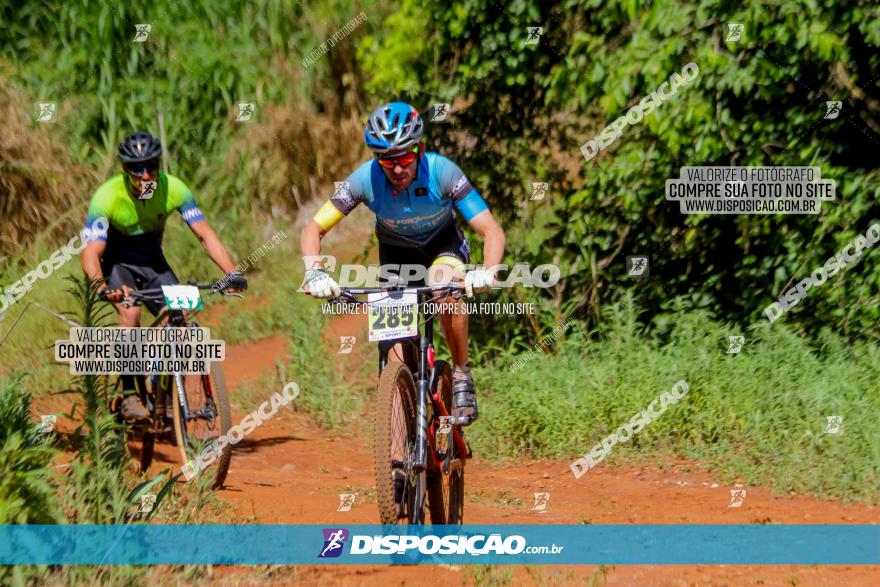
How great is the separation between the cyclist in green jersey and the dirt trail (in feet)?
4.63

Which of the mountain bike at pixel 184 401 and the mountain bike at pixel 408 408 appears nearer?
the mountain bike at pixel 408 408

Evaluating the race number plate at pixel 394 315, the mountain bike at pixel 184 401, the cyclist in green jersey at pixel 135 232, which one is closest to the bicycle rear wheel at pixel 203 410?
the mountain bike at pixel 184 401

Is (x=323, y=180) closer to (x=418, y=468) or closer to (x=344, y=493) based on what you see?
(x=344, y=493)

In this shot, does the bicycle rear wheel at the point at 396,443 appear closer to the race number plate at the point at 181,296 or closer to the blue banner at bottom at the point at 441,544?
the blue banner at bottom at the point at 441,544

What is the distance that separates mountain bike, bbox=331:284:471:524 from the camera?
17.7 ft

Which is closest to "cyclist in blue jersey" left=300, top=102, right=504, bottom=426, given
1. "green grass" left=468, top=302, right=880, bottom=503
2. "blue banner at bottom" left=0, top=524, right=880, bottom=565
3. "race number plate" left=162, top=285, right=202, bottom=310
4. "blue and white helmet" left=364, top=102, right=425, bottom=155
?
"blue and white helmet" left=364, top=102, right=425, bottom=155

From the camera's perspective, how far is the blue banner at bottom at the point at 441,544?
4750mm

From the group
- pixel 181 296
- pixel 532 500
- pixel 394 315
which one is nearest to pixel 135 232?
pixel 181 296

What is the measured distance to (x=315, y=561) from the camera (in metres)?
5.47

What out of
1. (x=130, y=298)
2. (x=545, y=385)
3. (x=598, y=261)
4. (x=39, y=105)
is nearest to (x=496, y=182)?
(x=598, y=261)

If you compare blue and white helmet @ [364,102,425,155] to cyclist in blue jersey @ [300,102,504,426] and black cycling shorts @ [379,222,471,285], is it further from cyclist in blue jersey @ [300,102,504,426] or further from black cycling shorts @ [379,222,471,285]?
black cycling shorts @ [379,222,471,285]

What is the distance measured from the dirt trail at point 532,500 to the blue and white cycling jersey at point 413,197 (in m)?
1.78

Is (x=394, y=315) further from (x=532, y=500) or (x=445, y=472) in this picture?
(x=532, y=500)

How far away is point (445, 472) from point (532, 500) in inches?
64.5
